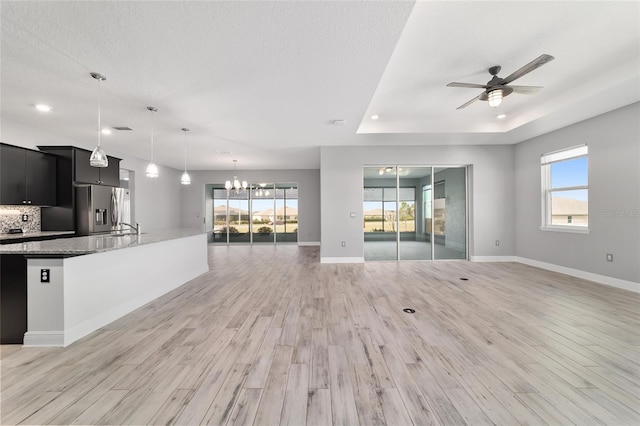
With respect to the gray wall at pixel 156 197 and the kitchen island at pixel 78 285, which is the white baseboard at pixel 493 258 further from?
the gray wall at pixel 156 197

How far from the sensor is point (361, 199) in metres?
5.86

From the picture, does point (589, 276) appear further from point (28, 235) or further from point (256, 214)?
point (28, 235)

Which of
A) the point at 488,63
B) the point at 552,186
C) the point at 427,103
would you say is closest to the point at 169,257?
the point at 427,103

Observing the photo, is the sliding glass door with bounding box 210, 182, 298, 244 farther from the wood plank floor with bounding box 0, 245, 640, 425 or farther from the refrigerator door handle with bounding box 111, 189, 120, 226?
the wood plank floor with bounding box 0, 245, 640, 425

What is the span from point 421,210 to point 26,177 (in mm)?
7977

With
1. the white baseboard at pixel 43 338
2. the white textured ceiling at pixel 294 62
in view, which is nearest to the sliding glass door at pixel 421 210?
the white textured ceiling at pixel 294 62

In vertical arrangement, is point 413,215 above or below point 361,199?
below

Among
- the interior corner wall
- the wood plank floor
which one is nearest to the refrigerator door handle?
the wood plank floor

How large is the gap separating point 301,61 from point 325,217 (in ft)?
12.4

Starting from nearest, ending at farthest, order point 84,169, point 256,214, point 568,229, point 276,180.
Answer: point 568,229, point 84,169, point 276,180, point 256,214

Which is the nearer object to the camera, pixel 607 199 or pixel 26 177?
pixel 607 199

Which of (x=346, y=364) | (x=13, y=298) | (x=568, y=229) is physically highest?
(x=568, y=229)

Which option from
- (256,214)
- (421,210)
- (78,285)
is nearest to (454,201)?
(421,210)

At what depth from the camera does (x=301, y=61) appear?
8.19 feet
